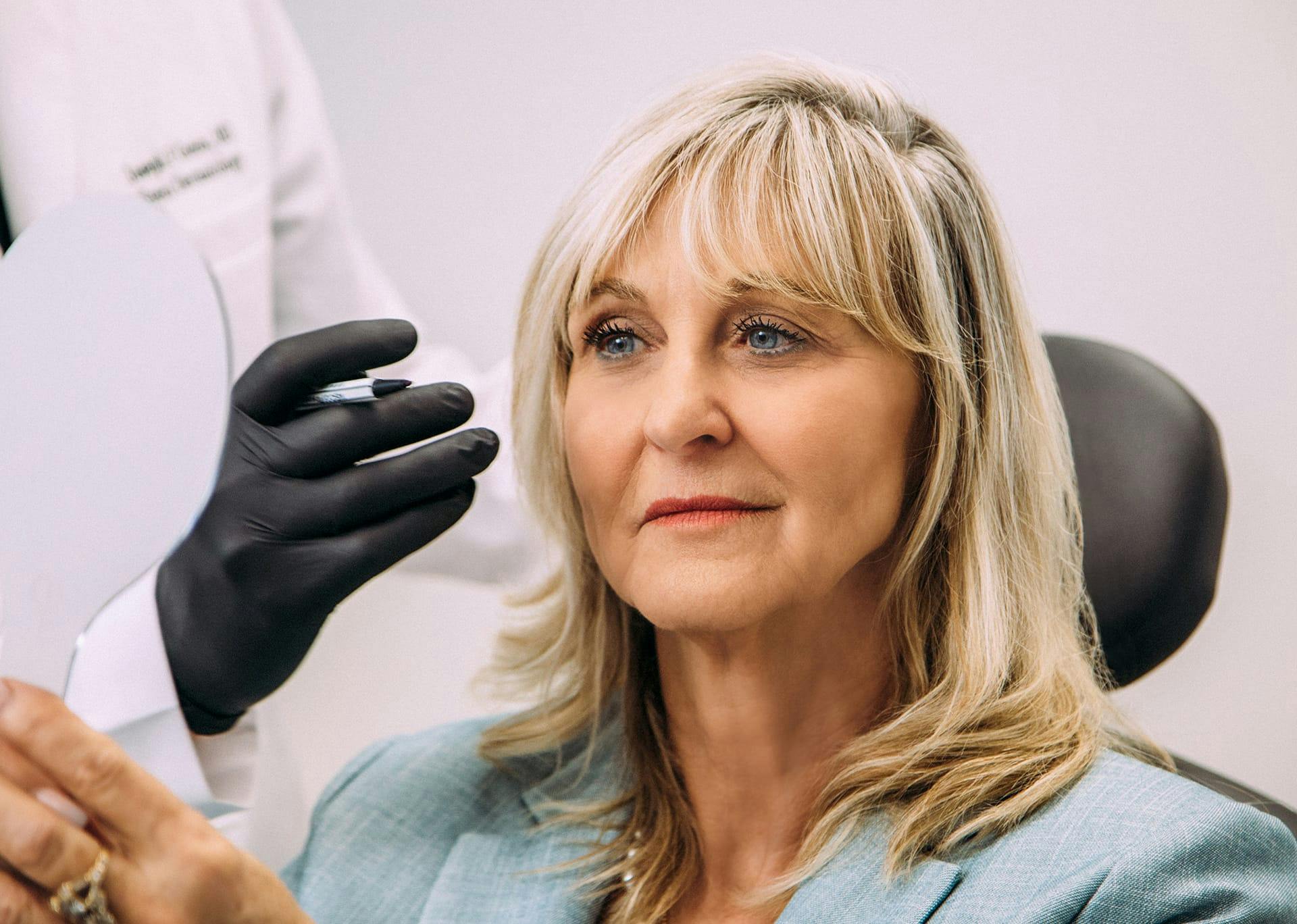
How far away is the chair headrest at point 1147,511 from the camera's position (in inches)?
46.9

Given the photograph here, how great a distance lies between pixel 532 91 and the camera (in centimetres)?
192

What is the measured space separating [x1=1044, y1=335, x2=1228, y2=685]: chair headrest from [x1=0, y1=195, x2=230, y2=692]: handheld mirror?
92 centimetres

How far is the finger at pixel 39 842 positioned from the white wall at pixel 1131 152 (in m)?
1.15

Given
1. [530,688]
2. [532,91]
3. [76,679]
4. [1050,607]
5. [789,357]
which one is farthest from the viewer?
[532,91]

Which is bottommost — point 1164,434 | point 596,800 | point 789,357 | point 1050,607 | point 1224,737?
point 1224,737

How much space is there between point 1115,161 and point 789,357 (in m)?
0.89

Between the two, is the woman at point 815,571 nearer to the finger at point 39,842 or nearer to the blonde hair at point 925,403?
the blonde hair at point 925,403

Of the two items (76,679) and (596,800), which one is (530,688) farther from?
(76,679)

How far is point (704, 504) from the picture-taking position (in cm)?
96

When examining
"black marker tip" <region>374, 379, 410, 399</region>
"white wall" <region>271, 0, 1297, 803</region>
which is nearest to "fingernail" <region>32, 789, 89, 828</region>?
"black marker tip" <region>374, 379, 410, 399</region>

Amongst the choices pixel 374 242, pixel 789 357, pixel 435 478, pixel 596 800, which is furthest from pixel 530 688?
pixel 374 242

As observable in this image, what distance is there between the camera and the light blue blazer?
86cm

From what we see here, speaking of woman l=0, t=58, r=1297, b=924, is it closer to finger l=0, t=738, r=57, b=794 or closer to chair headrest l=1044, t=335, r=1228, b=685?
chair headrest l=1044, t=335, r=1228, b=685

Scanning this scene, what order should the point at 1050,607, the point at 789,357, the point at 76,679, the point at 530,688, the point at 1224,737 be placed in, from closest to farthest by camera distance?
the point at 789,357
the point at 1050,607
the point at 76,679
the point at 530,688
the point at 1224,737
